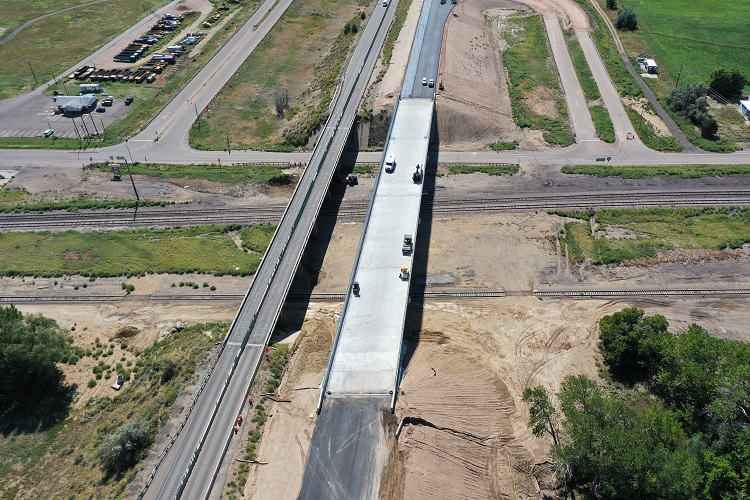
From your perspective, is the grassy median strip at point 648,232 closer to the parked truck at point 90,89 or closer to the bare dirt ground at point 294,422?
the bare dirt ground at point 294,422

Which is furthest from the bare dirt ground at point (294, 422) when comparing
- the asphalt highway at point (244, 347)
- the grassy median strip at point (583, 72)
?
the grassy median strip at point (583, 72)

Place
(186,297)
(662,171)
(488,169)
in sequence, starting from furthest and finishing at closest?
(488,169), (662,171), (186,297)

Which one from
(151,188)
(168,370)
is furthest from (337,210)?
(168,370)

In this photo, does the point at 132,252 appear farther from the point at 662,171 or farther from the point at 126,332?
the point at 662,171

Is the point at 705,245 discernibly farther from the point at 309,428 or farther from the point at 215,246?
the point at 215,246

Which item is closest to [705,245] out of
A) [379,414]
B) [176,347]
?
[379,414]

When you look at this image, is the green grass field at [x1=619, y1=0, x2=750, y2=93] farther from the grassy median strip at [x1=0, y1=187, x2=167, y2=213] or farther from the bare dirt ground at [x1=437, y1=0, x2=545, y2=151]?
the grassy median strip at [x1=0, y1=187, x2=167, y2=213]
